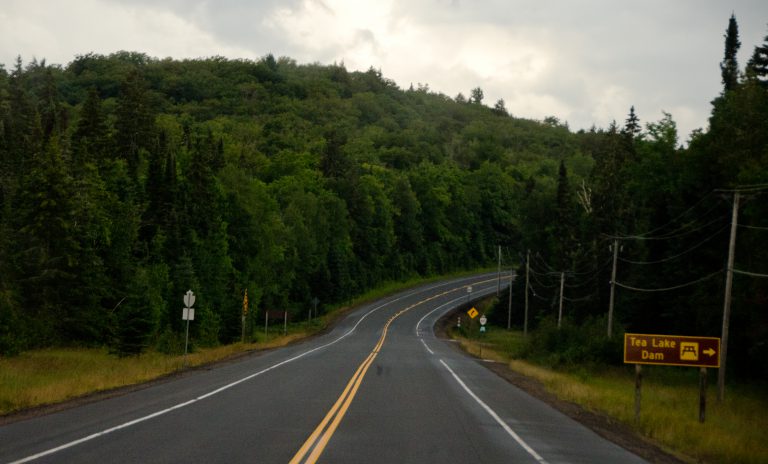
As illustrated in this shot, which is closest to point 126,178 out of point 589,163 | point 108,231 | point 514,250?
point 108,231

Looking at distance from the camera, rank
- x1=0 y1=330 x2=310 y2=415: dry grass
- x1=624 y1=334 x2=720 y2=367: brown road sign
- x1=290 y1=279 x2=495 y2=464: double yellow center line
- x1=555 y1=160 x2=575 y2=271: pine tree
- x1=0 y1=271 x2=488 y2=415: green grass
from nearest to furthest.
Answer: x1=290 y1=279 x2=495 y2=464: double yellow center line, x1=0 y1=330 x2=310 y2=415: dry grass, x1=0 y1=271 x2=488 y2=415: green grass, x1=624 y1=334 x2=720 y2=367: brown road sign, x1=555 y1=160 x2=575 y2=271: pine tree

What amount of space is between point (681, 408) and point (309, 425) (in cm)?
1499

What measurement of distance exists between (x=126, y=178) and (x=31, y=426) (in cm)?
5649

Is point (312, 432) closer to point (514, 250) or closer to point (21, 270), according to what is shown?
point (21, 270)

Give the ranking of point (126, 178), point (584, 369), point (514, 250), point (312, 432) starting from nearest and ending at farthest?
point (312, 432), point (584, 369), point (126, 178), point (514, 250)

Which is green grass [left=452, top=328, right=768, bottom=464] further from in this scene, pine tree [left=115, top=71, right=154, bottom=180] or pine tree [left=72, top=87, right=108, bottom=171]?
pine tree [left=115, top=71, right=154, bottom=180]

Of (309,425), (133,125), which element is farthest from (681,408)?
A: (133,125)

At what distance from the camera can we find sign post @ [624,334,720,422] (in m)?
19.7

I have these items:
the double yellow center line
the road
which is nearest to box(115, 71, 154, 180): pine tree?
the road

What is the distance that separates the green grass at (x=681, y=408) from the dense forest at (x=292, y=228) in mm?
3686

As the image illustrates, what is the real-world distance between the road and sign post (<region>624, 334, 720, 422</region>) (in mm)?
2600

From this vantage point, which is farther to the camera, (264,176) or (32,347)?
(264,176)

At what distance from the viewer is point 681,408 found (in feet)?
81.2

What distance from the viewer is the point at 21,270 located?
162 ft
